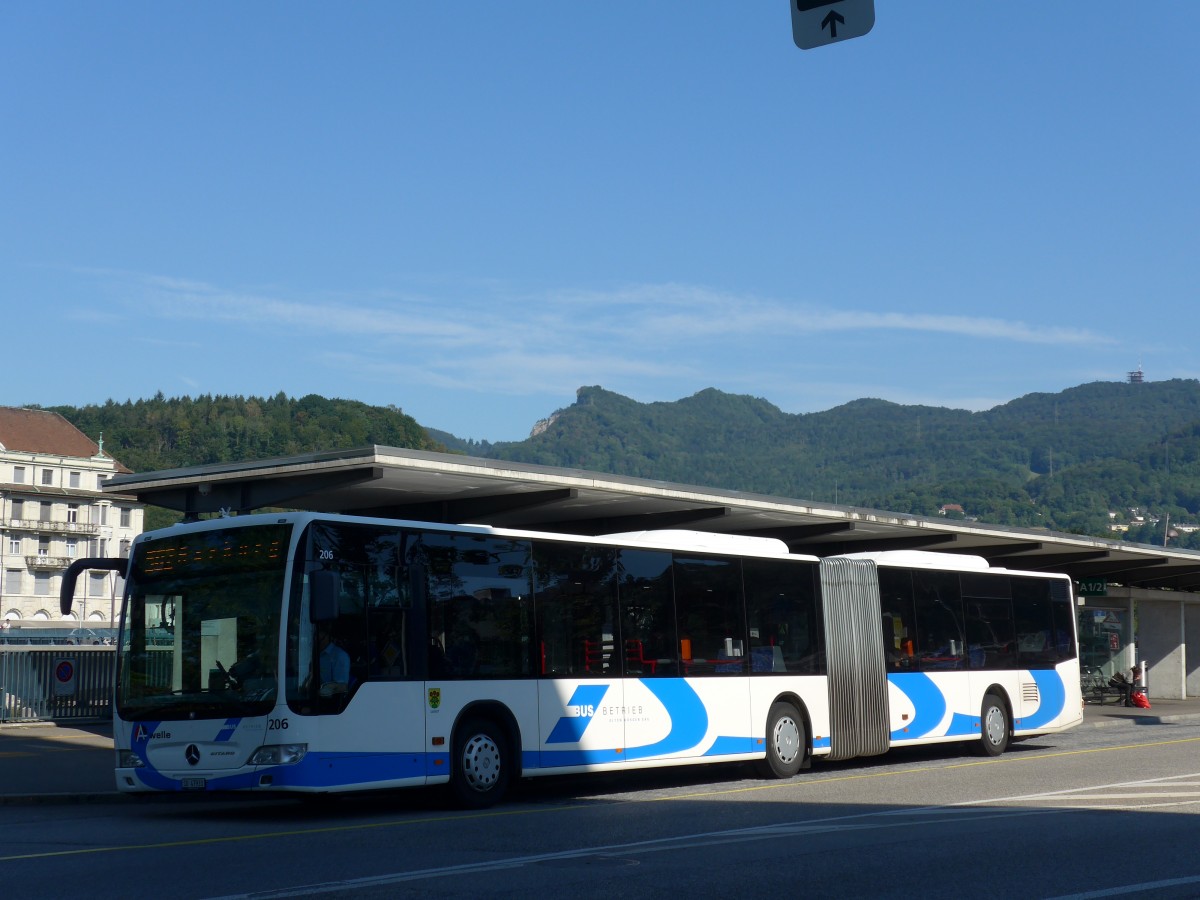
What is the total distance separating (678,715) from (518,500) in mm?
6911

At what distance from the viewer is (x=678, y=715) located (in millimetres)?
17625

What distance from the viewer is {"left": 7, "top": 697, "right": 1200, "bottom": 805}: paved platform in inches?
655

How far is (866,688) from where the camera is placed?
68.3 feet

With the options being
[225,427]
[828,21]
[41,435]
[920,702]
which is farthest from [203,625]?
[225,427]

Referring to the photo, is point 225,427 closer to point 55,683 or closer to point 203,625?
point 55,683

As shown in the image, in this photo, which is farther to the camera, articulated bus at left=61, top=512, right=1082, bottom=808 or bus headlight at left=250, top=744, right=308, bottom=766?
articulated bus at left=61, top=512, right=1082, bottom=808

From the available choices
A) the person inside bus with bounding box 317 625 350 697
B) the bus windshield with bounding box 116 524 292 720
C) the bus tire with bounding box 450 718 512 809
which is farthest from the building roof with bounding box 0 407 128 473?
the person inside bus with bounding box 317 625 350 697

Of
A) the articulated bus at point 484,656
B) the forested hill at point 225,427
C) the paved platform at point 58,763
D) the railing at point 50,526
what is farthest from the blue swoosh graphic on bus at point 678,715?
the forested hill at point 225,427

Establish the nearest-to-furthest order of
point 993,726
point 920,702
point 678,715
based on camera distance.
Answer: point 678,715 < point 920,702 < point 993,726

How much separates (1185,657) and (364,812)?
139 feet

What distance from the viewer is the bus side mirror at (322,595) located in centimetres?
1330

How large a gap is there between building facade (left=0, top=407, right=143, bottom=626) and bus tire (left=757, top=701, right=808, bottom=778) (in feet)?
323

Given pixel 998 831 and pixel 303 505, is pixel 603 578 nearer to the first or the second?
pixel 998 831

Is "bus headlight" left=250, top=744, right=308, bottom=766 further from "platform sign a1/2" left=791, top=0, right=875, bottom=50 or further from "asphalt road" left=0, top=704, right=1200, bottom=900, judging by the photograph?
"platform sign a1/2" left=791, top=0, right=875, bottom=50
